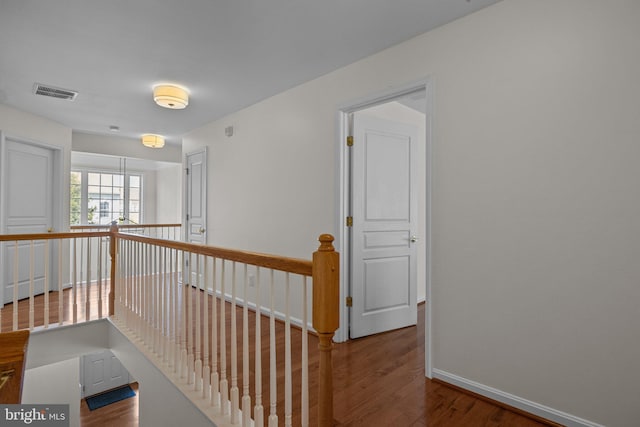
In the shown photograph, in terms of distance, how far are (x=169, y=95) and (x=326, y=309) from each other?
2.92 meters

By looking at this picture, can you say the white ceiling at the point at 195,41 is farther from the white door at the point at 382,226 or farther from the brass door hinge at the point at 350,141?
the white door at the point at 382,226

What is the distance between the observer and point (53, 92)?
344 centimetres

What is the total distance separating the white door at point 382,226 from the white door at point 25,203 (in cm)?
425

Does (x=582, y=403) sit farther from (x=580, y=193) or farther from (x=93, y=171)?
(x=93, y=171)

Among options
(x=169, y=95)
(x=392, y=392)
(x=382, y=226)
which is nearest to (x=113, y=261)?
(x=169, y=95)

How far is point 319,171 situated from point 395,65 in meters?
1.11

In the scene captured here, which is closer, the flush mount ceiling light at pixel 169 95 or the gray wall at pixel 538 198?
the gray wall at pixel 538 198

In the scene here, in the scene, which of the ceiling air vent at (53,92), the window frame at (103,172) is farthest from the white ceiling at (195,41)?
the window frame at (103,172)

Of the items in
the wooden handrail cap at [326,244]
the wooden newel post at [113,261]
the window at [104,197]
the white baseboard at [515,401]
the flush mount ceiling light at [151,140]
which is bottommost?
the white baseboard at [515,401]

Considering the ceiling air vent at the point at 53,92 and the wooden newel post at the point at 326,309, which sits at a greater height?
the ceiling air vent at the point at 53,92

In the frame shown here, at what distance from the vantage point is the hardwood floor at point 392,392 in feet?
5.86

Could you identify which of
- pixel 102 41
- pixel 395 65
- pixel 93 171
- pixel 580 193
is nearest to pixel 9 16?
pixel 102 41

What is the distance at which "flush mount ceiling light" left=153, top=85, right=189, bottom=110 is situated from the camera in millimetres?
3168

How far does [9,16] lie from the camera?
2.10 m
